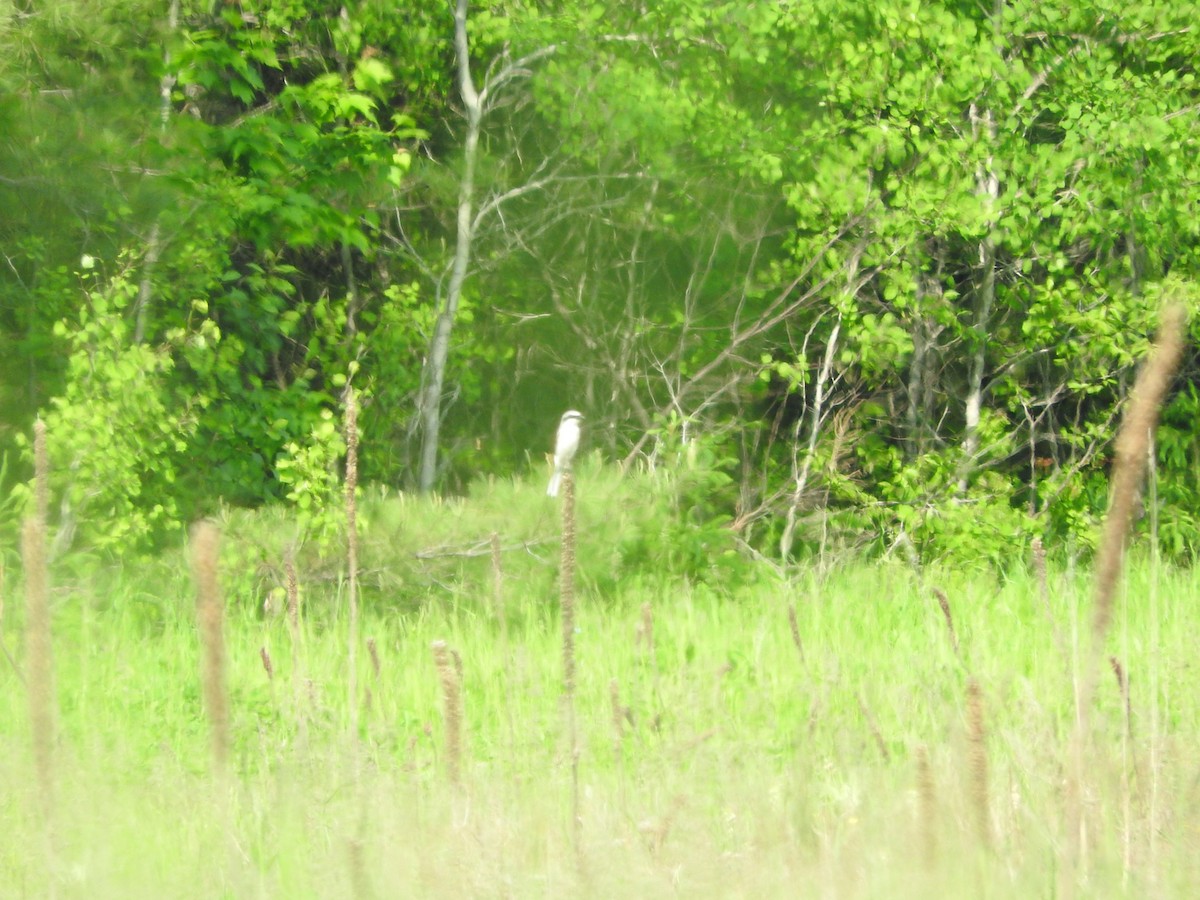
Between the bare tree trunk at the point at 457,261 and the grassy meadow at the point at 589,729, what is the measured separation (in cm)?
254

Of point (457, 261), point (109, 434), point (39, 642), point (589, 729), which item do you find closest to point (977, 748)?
point (39, 642)

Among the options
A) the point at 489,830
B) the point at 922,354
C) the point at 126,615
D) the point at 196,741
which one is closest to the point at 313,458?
the point at 126,615

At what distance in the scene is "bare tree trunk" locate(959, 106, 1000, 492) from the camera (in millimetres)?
8047

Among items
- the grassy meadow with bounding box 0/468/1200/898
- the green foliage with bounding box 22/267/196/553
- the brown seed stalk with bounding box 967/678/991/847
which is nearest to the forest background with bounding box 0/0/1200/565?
the green foliage with bounding box 22/267/196/553

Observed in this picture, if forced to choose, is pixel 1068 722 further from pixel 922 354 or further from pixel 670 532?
pixel 922 354

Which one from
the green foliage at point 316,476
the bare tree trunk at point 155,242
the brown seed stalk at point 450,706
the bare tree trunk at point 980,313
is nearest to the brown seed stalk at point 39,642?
the brown seed stalk at point 450,706

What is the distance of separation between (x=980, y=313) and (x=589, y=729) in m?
5.73

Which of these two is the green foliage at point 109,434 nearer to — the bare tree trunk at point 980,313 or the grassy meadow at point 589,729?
the grassy meadow at point 589,729

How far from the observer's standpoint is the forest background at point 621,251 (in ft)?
21.4

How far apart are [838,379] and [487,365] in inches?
102

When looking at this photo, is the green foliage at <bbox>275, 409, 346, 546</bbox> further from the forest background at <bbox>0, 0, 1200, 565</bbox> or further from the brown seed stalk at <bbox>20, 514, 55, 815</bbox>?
the brown seed stalk at <bbox>20, 514, 55, 815</bbox>

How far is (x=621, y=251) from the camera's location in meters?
9.76

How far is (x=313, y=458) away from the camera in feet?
22.2

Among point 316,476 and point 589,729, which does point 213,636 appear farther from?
point 316,476
